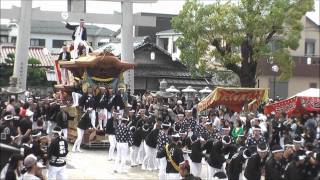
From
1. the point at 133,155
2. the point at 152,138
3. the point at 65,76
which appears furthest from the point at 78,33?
the point at 152,138

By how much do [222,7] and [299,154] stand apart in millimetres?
17458

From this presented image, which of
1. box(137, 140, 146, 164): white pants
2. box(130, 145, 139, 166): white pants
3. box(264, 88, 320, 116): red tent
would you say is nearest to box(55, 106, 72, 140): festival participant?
box(130, 145, 139, 166): white pants

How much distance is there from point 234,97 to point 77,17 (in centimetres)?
1037

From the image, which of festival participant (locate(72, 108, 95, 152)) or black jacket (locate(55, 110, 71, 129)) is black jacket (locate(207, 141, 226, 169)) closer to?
festival participant (locate(72, 108, 95, 152))

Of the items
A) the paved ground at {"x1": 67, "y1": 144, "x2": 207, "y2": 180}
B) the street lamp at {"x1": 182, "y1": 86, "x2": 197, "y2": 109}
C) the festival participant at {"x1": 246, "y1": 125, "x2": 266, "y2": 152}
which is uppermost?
the street lamp at {"x1": 182, "y1": 86, "x2": 197, "y2": 109}

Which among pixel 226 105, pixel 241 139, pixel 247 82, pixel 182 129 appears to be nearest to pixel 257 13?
pixel 247 82

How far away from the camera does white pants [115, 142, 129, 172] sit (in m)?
18.2

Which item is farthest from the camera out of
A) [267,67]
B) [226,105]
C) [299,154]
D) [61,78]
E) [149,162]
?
[267,67]

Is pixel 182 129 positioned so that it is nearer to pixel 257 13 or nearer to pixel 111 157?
pixel 111 157

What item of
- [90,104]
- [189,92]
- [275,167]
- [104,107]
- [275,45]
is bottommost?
[275,167]

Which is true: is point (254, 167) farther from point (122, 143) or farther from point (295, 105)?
point (295, 105)

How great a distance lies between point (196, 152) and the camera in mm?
16516

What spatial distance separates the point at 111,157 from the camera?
2016 centimetres

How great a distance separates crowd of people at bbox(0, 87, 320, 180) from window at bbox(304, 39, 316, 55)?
930 inches
